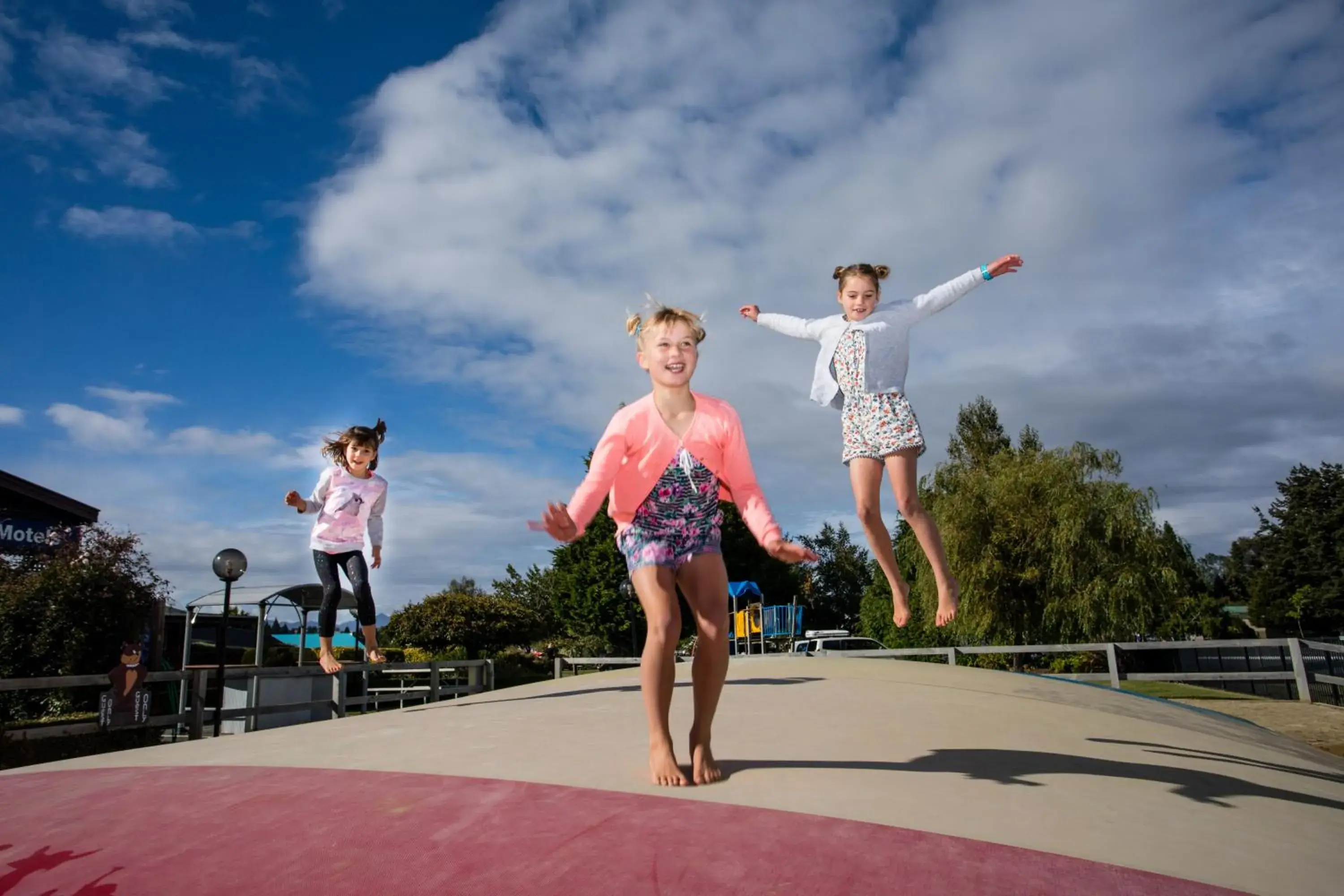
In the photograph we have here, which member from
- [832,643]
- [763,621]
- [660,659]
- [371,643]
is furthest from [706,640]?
[832,643]

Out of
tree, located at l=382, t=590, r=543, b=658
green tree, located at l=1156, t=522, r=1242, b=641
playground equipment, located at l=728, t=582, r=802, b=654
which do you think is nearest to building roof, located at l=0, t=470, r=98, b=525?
tree, located at l=382, t=590, r=543, b=658

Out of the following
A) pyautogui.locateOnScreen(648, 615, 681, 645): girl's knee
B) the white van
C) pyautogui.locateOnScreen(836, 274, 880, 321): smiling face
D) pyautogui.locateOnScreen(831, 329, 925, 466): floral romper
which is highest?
pyautogui.locateOnScreen(836, 274, 880, 321): smiling face

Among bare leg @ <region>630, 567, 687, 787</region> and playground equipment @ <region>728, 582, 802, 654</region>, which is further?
playground equipment @ <region>728, 582, 802, 654</region>

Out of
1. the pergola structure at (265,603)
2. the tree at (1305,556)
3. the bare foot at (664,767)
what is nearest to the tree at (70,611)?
the pergola structure at (265,603)

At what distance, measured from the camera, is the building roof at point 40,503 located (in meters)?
20.9

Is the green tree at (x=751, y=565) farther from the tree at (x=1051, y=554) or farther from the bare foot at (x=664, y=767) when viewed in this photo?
the bare foot at (x=664, y=767)

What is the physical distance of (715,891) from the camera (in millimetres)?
2580

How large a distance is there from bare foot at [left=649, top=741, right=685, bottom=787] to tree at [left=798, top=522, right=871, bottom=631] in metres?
54.0

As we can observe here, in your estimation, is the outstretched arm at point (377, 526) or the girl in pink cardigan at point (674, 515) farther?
the outstretched arm at point (377, 526)

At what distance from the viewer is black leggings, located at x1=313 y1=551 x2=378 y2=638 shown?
725 cm

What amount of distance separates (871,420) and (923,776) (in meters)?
1.68

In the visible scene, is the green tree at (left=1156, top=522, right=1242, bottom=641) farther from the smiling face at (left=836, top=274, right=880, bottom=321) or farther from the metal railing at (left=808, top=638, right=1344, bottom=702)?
the smiling face at (left=836, top=274, right=880, bottom=321)

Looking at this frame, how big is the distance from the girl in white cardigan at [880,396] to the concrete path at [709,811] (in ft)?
3.07

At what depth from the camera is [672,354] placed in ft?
12.7
